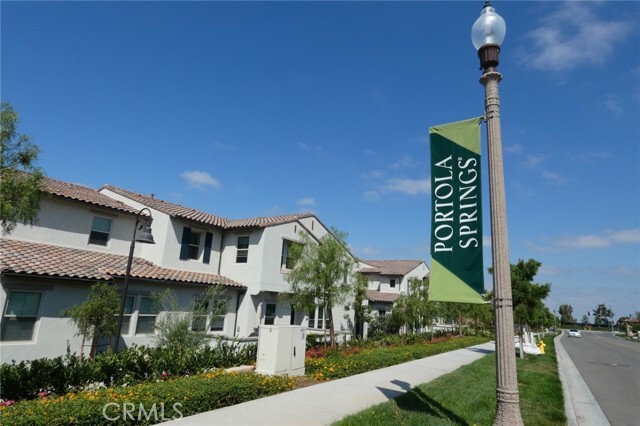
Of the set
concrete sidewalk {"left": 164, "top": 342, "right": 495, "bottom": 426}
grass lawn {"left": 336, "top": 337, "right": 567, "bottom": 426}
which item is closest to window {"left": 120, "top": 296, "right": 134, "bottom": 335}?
concrete sidewalk {"left": 164, "top": 342, "right": 495, "bottom": 426}

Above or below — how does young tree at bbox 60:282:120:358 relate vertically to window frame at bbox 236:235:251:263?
below

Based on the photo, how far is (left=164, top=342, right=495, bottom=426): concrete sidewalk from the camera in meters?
6.90

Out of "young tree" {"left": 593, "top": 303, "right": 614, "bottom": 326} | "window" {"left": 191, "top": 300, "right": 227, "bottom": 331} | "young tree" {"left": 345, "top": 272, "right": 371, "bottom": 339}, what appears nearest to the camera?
"window" {"left": 191, "top": 300, "right": 227, "bottom": 331}

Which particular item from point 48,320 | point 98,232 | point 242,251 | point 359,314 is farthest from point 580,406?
point 359,314

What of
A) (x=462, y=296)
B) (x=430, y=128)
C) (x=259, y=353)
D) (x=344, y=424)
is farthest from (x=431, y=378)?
(x=430, y=128)

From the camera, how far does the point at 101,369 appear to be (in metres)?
9.48

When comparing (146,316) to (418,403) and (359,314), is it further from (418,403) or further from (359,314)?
(359,314)

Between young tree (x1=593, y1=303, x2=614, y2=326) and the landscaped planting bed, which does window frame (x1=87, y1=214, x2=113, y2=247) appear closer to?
the landscaped planting bed

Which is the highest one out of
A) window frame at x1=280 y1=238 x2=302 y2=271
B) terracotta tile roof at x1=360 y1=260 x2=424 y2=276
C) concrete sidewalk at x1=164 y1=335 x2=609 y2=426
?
terracotta tile roof at x1=360 y1=260 x2=424 y2=276

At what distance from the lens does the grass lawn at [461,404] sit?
23.2 ft

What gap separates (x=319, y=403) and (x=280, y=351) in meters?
3.08

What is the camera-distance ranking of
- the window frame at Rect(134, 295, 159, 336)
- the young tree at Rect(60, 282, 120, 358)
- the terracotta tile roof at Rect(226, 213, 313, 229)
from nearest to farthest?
the young tree at Rect(60, 282, 120, 358) < the window frame at Rect(134, 295, 159, 336) < the terracotta tile roof at Rect(226, 213, 313, 229)

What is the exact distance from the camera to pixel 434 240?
6.25 m

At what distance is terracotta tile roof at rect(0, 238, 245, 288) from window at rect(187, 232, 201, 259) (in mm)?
1797
